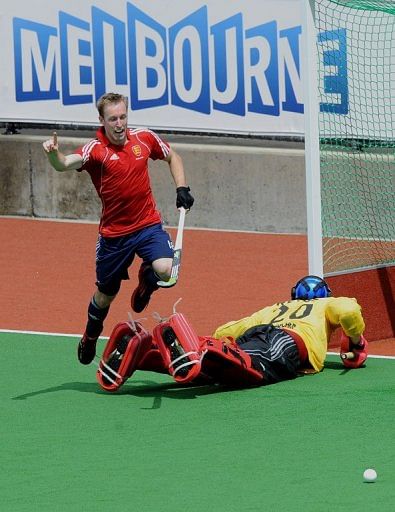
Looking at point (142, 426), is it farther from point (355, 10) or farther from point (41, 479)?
point (355, 10)

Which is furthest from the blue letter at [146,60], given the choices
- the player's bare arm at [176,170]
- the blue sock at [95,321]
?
the blue sock at [95,321]

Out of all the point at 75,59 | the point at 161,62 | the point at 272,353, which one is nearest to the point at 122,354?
the point at 272,353

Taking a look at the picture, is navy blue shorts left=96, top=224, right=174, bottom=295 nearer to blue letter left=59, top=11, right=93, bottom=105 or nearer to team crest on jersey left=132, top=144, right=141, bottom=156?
team crest on jersey left=132, top=144, right=141, bottom=156

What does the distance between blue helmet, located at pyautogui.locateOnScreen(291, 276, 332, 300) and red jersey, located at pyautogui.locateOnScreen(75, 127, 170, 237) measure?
127cm

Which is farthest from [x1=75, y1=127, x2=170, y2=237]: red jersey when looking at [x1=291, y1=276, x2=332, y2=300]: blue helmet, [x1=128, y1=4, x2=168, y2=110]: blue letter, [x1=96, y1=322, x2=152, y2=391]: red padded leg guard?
Result: [x1=128, y1=4, x2=168, y2=110]: blue letter

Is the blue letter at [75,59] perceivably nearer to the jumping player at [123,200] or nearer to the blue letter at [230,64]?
the blue letter at [230,64]

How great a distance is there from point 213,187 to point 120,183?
713 cm

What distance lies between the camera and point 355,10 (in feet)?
40.9

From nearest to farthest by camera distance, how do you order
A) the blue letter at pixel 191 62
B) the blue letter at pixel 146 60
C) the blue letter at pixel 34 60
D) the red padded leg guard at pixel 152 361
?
the red padded leg guard at pixel 152 361 → the blue letter at pixel 191 62 → the blue letter at pixel 146 60 → the blue letter at pixel 34 60

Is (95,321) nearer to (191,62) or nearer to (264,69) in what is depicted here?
(264,69)

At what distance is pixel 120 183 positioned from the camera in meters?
9.87

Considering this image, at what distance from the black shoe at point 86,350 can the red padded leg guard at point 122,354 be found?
602mm

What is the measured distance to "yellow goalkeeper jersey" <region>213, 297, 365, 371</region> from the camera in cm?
986

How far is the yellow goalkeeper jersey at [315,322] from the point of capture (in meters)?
9.86
